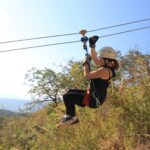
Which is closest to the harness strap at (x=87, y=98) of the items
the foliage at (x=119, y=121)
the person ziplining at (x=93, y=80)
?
the person ziplining at (x=93, y=80)

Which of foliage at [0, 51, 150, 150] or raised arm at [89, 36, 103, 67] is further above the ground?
raised arm at [89, 36, 103, 67]

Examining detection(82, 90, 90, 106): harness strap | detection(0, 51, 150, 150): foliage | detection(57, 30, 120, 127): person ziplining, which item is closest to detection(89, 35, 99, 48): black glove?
detection(57, 30, 120, 127): person ziplining

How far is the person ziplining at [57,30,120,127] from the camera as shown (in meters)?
6.61

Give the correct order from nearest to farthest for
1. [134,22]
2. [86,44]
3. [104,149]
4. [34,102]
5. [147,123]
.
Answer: [86,44] < [134,22] < [147,123] < [104,149] < [34,102]

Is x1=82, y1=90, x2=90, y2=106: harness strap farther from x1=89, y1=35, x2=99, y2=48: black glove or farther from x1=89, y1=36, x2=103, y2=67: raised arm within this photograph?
x1=89, y1=35, x2=99, y2=48: black glove

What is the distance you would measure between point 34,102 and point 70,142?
25539 millimetres

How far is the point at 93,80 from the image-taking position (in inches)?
264

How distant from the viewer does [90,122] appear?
30.0 feet

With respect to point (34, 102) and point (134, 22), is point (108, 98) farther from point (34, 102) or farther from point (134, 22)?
point (34, 102)

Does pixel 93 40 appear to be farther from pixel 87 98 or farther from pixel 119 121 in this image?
pixel 119 121

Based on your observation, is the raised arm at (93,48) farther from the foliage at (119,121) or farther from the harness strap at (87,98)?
the foliage at (119,121)

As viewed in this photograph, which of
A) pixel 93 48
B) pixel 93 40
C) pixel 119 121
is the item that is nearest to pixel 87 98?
pixel 93 48

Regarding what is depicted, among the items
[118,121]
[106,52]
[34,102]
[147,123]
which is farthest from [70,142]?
[34,102]

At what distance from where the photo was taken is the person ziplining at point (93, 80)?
661 cm
